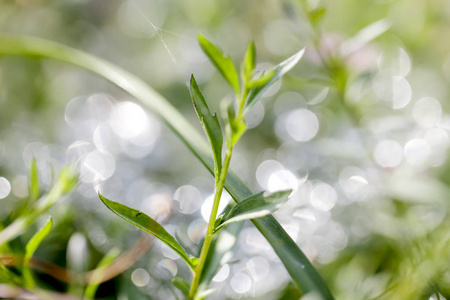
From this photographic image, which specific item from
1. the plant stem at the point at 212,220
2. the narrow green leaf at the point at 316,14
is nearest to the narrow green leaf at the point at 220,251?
the plant stem at the point at 212,220

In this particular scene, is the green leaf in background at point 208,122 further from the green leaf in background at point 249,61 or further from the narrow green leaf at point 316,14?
the narrow green leaf at point 316,14

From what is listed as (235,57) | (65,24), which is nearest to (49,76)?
(65,24)

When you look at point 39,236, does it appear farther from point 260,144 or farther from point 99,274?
point 260,144

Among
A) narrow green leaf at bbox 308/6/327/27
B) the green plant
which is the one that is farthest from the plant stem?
narrow green leaf at bbox 308/6/327/27

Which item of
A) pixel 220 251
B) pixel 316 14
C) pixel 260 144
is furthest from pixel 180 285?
pixel 260 144

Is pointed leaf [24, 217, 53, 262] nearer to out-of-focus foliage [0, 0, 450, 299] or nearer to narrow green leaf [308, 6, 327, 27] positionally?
out-of-focus foliage [0, 0, 450, 299]

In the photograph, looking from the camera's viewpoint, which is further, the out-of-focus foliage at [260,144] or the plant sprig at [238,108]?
the out-of-focus foliage at [260,144]

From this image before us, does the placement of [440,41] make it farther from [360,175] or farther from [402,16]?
[360,175]
